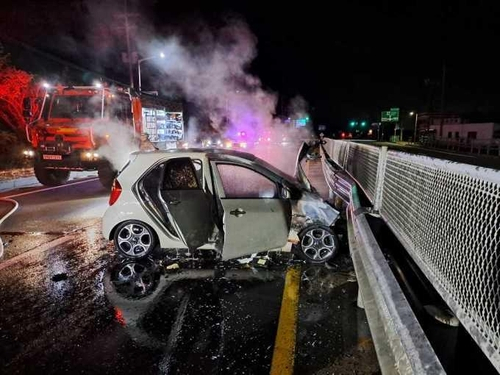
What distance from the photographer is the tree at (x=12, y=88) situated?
17266 millimetres

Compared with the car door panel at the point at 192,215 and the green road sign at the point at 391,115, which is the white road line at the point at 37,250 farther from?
the green road sign at the point at 391,115

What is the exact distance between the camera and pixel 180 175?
16.2 feet

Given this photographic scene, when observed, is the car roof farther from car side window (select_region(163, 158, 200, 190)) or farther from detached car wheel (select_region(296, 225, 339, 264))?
detached car wheel (select_region(296, 225, 339, 264))

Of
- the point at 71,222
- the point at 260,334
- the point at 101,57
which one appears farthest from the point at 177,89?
the point at 260,334

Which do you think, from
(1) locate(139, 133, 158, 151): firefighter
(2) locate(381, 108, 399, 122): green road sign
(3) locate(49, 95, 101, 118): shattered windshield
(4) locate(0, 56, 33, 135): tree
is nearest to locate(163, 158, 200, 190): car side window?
(3) locate(49, 95, 101, 118): shattered windshield

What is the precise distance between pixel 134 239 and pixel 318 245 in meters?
2.51

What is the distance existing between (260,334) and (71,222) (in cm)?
535

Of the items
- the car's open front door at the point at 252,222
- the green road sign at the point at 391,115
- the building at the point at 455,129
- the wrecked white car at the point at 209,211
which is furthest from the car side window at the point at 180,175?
the green road sign at the point at 391,115

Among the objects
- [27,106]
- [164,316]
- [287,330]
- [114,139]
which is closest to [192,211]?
[164,316]

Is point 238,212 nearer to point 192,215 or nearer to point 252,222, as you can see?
point 252,222

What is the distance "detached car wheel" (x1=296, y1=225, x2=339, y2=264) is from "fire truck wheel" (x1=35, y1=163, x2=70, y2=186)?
9.13 meters

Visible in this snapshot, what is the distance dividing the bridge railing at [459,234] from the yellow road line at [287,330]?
1248 millimetres

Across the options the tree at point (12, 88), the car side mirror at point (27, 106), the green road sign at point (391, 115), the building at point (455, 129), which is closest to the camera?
the car side mirror at point (27, 106)

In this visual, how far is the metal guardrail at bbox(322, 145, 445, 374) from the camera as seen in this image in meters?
1.72
